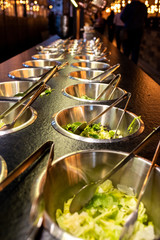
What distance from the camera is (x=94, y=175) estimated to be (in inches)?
37.5

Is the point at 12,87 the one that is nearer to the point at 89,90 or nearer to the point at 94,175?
the point at 89,90

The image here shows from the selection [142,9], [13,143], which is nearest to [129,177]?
[13,143]

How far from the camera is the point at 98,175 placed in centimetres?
96

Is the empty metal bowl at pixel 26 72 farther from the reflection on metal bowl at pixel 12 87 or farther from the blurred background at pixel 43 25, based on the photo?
the blurred background at pixel 43 25

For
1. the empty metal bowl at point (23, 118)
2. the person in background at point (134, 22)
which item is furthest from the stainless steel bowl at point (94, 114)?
the person in background at point (134, 22)

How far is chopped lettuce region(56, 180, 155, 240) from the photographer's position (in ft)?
2.14

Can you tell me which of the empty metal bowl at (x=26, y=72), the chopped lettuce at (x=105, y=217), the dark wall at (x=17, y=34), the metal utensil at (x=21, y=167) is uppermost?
the dark wall at (x=17, y=34)

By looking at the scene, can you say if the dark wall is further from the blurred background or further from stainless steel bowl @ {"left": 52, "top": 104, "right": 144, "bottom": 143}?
stainless steel bowl @ {"left": 52, "top": 104, "right": 144, "bottom": 143}

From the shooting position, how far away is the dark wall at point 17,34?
5439mm

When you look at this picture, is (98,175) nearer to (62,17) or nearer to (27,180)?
(27,180)

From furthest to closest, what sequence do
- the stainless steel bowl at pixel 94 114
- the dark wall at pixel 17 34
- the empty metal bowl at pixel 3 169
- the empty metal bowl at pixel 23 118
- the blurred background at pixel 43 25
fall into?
the blurred background at pixel 43 25 < the dark wall at pixel 17 34 < the stainless steel bowl at pixel 94 114 < the empty metal bowl at pixel 23 118 < the empty metal bowl at pixel 3 169

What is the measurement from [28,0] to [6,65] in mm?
5678

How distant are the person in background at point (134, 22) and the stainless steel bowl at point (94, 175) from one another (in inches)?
236

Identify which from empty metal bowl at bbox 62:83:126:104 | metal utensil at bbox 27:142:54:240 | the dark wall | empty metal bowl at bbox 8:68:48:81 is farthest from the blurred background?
metal utensil at bbox 27:142:54:240
